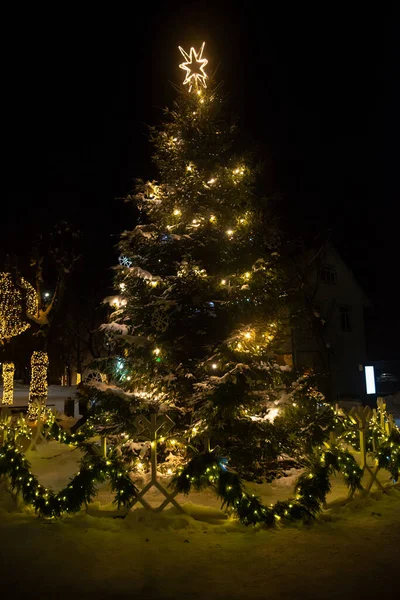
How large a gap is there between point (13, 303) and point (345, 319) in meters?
21.4

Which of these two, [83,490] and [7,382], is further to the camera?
[7,382]

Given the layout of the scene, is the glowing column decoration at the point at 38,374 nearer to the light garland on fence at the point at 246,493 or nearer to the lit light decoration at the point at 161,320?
the lit light decoration at the point at 161,320

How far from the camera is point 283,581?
5191 mm

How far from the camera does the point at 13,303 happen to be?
21.5 m

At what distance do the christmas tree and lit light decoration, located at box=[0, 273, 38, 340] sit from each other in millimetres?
11195

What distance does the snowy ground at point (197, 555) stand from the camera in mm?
5023

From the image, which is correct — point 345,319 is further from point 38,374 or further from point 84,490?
point 84,490

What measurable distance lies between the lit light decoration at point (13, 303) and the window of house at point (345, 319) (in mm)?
20497

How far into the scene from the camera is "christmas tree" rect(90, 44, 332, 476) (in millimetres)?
9070

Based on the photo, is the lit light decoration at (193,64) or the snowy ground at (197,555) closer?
the snowy ground at (197,555)

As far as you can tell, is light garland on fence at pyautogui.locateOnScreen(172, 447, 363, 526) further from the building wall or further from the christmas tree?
the building wall

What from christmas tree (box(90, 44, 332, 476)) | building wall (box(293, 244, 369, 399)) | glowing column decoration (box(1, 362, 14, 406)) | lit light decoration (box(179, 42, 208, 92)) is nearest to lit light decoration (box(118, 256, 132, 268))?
christmas tree (box(90, 44, 332, 476))

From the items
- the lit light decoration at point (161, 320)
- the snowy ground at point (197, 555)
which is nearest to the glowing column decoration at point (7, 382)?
the lit light decoration at point (161, 320)

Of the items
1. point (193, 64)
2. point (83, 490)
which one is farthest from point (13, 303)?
point (83, 490)
